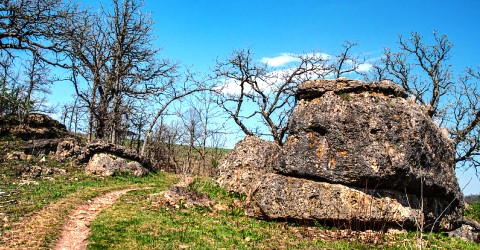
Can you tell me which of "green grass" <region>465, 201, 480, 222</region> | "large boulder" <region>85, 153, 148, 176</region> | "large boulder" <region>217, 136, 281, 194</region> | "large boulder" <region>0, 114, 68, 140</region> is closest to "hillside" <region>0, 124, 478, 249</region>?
"large boulder" <region>217, 136, 281, 194</region>

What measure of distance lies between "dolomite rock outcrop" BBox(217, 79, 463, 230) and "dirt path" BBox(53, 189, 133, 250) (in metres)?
5.64

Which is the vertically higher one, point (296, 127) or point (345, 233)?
point (296, 127)

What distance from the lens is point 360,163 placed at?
11.4 meters

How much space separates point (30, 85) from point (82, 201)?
29.0 meters

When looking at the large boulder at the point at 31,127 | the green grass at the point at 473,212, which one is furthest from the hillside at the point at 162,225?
the green grass at the point at 473,212

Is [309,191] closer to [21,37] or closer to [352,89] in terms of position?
[352,89]

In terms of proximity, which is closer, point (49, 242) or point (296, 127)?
point (49, 242)

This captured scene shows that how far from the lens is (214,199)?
14672 millimetres

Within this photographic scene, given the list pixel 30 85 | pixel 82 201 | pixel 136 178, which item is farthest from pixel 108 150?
pixel 30 85

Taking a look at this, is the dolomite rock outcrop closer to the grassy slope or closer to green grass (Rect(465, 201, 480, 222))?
the grassy slope

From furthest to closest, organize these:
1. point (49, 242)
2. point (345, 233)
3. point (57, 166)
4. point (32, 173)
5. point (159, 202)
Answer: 1. point (57, 166)
2. point (32, 173)
3. point (159, 202)
4. point (345, 233)
5. point (49, 242)

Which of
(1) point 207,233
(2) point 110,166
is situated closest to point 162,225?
(1) point 207,233

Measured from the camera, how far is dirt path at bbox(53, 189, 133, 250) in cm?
891

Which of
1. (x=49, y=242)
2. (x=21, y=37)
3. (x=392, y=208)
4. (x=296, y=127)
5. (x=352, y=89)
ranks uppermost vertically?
(x=21, y=37)
